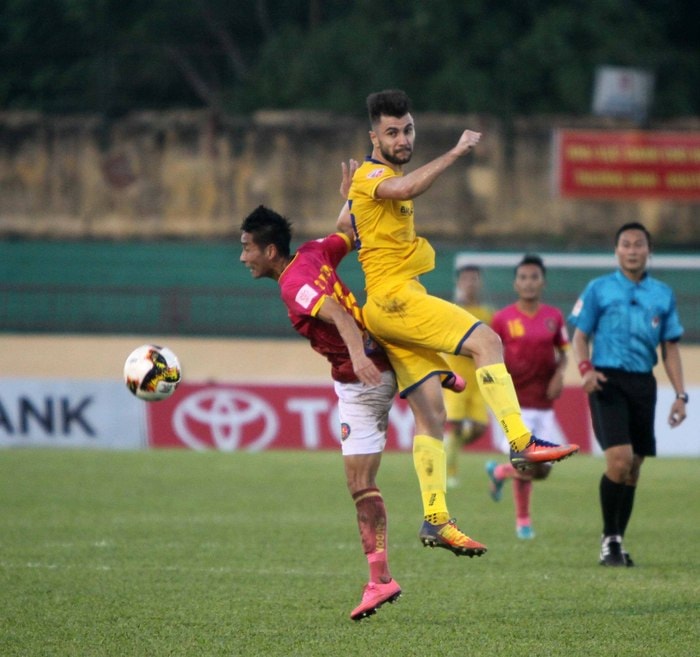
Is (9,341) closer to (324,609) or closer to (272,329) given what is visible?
(272,329)

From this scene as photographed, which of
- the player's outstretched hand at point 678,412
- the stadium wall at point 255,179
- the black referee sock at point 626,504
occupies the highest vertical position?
the stadium wall at point 255,179

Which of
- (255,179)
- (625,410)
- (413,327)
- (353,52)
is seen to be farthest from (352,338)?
(353,52)

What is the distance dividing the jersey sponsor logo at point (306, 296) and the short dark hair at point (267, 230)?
1.26 ft

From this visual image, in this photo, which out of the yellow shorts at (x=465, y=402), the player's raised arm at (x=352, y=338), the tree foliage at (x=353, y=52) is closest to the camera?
the player's raised arm at (x=352, y=338)

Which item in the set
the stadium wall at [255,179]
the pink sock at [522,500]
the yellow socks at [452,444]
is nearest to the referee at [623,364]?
the pink sock at [522,500]

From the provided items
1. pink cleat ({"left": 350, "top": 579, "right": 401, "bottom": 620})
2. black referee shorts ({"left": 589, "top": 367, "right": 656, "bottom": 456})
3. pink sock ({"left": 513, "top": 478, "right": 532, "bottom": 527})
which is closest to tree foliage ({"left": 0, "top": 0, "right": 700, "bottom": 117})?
pink sock ({"left": 513, "top": 478, "right": 532, "bottom": 527})

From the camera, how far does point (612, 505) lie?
371 inches

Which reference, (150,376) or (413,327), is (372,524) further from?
(150,376)

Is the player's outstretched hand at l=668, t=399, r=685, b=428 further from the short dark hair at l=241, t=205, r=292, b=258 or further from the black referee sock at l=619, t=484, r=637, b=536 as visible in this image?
the short dark hair at l=241, t=205, r=292, b=258

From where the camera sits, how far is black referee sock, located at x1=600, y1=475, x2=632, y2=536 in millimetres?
9414

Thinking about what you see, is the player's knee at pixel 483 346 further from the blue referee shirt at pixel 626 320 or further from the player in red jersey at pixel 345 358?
the blue referee shirt at pixel 626 320

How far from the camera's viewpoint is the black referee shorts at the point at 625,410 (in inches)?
368

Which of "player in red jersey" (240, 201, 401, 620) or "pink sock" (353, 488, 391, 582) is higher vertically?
"player in red jersey" (240, 201, 401, 620)

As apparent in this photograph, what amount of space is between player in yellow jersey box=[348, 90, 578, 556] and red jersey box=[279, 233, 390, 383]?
17 centimetres
